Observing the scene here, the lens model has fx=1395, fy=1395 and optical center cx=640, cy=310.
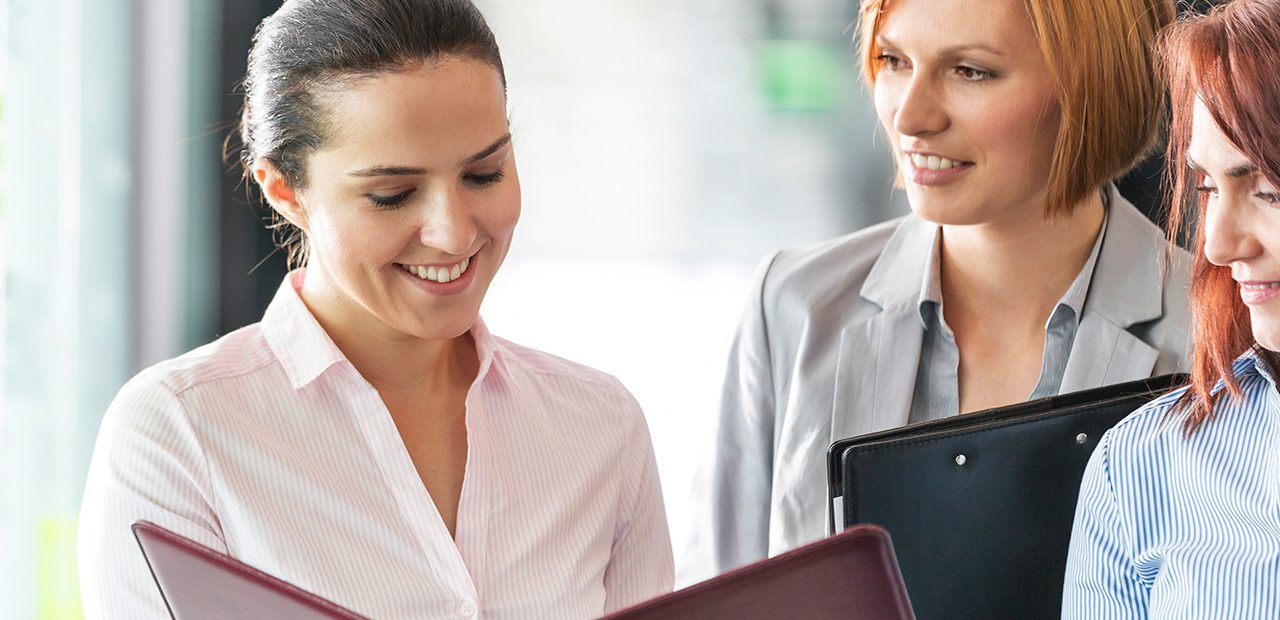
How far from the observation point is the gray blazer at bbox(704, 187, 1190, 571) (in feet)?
5.88

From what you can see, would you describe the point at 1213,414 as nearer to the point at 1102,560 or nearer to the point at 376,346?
the point at 1102,560

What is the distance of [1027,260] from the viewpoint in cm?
185

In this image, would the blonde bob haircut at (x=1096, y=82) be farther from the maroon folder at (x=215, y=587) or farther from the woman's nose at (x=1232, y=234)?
the maroon folder at (x=215, y=587)

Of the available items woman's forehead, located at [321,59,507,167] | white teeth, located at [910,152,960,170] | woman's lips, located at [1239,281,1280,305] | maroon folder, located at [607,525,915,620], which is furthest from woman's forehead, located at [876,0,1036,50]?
maroon folder, located at [607,525,915,620]

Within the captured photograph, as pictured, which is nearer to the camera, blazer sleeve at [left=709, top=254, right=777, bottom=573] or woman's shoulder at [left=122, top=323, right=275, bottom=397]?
woman's shoulder at [left=122, top=323, right=275, bottom=397]

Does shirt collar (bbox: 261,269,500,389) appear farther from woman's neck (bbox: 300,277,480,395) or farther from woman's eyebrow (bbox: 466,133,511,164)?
woman's eyebrow (bbox: 466,133,511,164)

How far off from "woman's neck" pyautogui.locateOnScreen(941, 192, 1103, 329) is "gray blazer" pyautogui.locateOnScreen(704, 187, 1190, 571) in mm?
36

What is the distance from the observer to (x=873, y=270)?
1982mm

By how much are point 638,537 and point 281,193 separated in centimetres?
57

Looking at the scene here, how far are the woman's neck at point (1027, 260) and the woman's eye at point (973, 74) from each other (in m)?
0.19

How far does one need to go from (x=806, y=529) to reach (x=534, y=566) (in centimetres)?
50

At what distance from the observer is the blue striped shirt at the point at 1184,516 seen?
1391 mm

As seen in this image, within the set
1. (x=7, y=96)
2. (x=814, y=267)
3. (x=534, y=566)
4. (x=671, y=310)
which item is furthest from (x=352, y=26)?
(x=671, y=310)

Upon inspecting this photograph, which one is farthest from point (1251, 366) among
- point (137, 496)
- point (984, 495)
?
point (137, 496)
